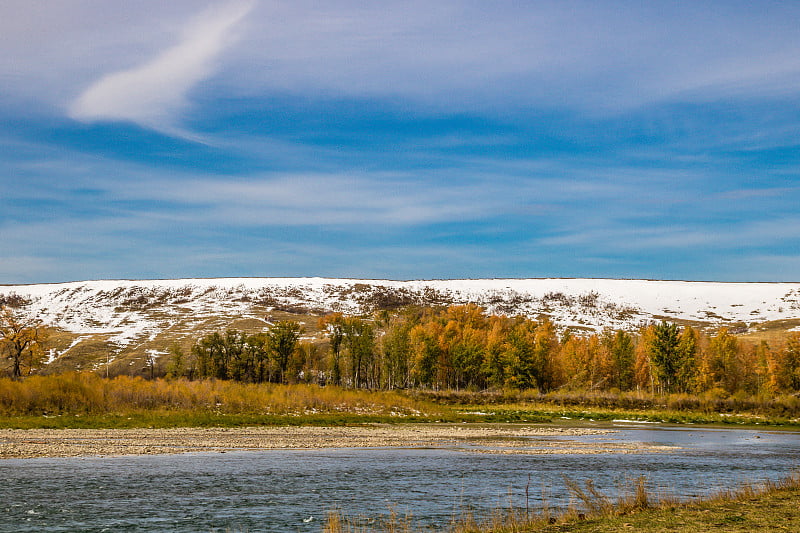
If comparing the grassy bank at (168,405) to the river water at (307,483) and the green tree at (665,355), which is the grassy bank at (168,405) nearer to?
the river water at (307,483)

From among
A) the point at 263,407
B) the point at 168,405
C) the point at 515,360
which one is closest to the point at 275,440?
the point at 168,405

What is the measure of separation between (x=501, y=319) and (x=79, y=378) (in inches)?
4666

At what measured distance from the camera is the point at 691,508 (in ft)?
61.0

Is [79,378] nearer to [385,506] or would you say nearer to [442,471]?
[442,471]

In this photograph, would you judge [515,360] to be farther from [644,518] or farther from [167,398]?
[644,518]

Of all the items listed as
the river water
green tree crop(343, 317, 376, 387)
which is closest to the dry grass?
the river water

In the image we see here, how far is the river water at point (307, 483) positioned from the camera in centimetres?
2016

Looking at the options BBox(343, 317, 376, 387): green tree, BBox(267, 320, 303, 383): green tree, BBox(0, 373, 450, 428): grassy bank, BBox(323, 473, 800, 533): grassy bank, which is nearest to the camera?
BBox(323, 473, 800, 533): grassy bank

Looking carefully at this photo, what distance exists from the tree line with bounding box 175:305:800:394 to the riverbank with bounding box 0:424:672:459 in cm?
6730

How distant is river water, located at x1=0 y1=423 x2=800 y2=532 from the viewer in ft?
66.1

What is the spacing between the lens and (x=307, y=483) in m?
27.3

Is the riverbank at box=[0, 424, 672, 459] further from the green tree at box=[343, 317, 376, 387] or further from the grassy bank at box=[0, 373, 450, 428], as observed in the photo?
the green tree at box=[343, 317, 376, 387]

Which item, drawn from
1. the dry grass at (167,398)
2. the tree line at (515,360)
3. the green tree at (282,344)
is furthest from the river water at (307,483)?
the green tree at (282,344)

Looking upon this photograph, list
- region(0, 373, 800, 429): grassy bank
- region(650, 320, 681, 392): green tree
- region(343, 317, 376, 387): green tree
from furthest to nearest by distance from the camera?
region(343, 317, 376, 387): green tree < region(650, 320, 681, 392): green tree < region(0, 373, 800, 429): grassy bank
